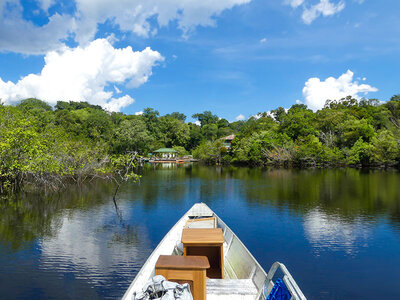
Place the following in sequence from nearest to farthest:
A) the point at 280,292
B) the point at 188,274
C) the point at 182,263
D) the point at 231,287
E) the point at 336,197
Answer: the point at 280,292
the point at 188,274
the point at 182,263
the point at 231,287
the point at 336,197

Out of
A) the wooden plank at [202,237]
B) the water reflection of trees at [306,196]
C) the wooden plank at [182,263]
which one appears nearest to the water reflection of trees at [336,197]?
the water reflection of trees at [306,196]

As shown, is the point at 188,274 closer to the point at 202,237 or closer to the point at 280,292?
the point at 280,292

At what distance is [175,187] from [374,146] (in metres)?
44.4

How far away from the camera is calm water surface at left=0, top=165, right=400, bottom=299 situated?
34.7 ft

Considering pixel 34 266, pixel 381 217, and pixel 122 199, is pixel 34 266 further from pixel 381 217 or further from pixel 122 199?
pixel 381 217

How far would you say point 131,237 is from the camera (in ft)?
51.7

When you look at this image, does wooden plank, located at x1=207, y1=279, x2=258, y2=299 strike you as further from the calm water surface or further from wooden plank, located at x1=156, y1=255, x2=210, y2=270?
the calm water surface

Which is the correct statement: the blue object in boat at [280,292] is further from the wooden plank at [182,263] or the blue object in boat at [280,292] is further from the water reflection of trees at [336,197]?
the water reflection of trees at [336,197]

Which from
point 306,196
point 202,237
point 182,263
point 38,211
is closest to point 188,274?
point 182,263

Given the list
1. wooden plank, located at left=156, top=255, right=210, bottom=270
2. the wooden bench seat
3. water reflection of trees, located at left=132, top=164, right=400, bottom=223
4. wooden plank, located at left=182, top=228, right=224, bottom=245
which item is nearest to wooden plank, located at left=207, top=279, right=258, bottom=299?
wooden plank, located at left=182, top=228, right=224, bottom=245

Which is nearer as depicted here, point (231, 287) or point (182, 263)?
point (182, 263)

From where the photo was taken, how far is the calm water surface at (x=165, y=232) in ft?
34.7

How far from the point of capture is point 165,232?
16.7 m

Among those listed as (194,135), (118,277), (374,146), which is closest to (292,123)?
(374,146)
